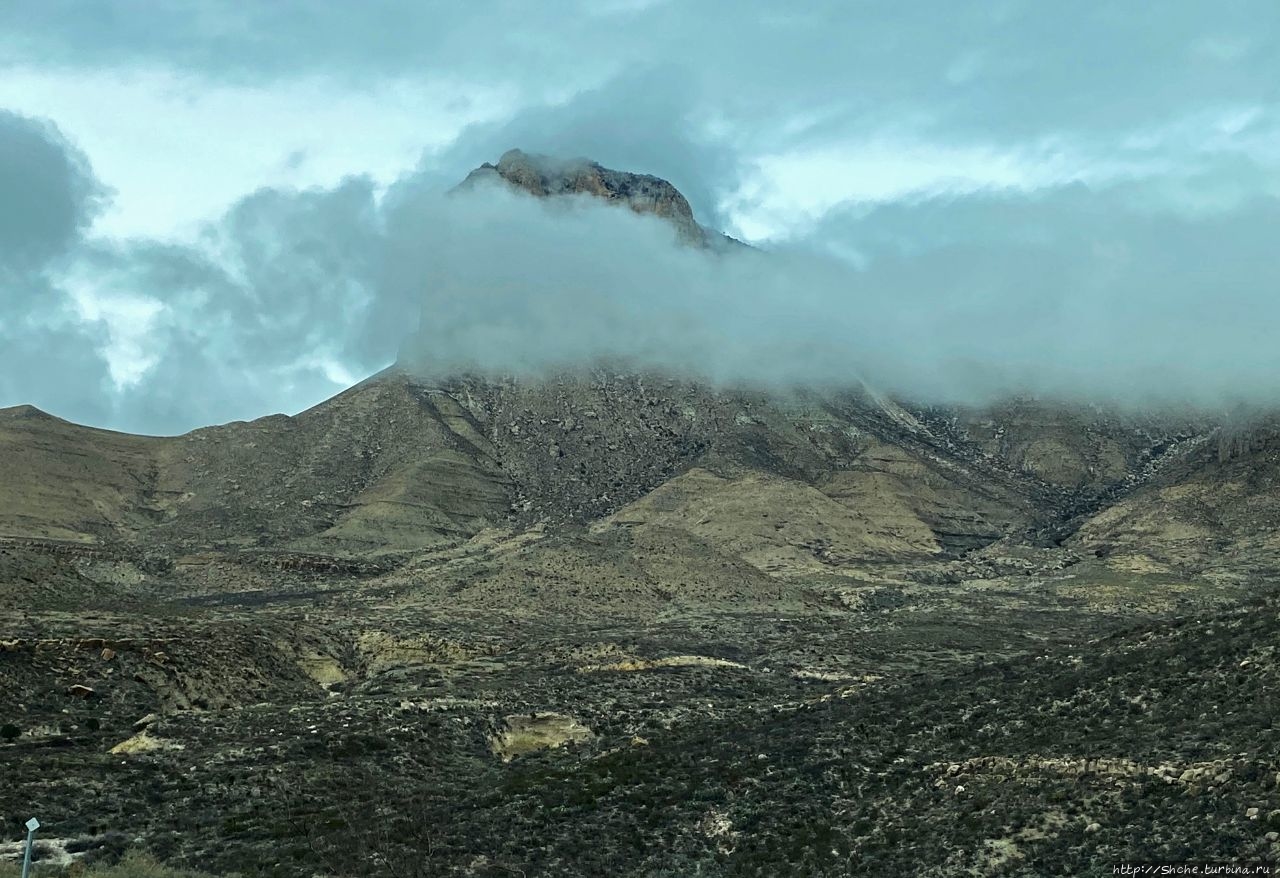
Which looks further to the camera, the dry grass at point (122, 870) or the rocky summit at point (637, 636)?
the rocky summit at point (637, 636)

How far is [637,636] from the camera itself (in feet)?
253

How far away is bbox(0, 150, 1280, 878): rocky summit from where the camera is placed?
31.1 meters

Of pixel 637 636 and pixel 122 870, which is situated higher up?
pixel 637 636

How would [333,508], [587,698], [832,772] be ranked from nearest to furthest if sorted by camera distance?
[832,772] < [587,698] < [333,508]

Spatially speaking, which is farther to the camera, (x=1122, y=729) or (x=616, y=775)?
(x=616, y=775)

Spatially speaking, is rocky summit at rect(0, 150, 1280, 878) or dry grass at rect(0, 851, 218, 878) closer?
dry grass at rect(0, 851, 218, 878)

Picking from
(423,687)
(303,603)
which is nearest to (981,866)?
(423,687)

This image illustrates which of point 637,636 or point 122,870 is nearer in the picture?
point 122,870

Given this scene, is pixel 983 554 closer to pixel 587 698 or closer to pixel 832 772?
pixel 587 698

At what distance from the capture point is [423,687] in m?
55.1

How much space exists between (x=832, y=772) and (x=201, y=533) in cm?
10717

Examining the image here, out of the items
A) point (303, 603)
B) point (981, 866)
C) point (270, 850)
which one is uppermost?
point (303, 603)

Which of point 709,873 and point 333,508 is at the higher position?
point 333,508

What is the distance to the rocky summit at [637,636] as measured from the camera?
3108cm
